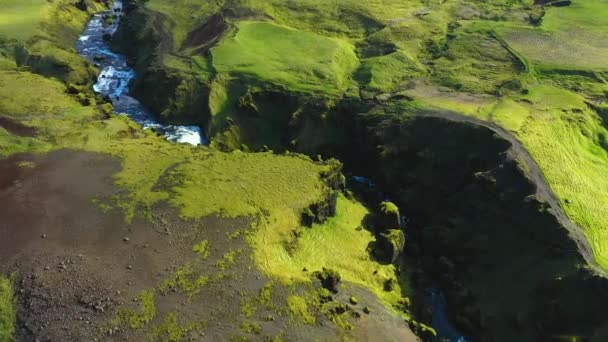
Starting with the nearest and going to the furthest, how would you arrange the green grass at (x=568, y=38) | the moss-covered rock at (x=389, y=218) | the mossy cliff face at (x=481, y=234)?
the mossy cliff face at (x=481, y=234) < the moss-covered rock at (x=389, y=218) < the green grass at (x=568, y=38)

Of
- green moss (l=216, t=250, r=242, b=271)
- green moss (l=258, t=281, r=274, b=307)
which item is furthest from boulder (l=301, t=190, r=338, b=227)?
green moss (l=258, t=281, r=274, b=307)

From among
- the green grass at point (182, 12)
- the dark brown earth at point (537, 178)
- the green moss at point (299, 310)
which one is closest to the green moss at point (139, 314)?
the green moss at point (299, 310)

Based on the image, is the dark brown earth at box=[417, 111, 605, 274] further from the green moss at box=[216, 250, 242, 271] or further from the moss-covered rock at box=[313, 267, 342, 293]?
the green moss at box=[216, 250, 242, 271]

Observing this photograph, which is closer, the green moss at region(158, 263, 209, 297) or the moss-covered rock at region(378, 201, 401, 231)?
the green moss at region(158, 263, 209, 297)

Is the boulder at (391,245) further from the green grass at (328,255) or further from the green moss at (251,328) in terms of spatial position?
the green moss at (251,328)

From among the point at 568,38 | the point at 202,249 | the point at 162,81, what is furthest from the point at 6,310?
the point at 568,38

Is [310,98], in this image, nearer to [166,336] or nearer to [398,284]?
[398,284]
